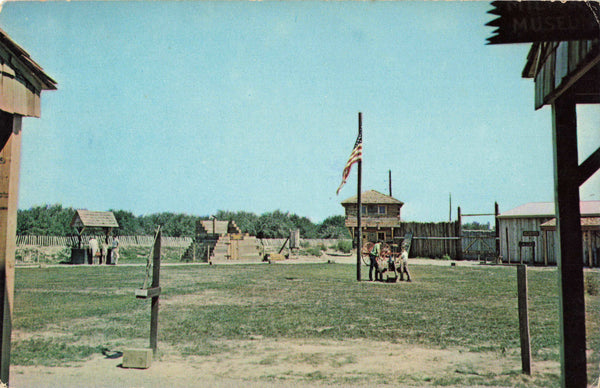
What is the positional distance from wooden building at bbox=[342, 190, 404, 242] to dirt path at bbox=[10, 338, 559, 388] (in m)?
35.6

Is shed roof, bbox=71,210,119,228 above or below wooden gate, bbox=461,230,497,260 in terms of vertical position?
above

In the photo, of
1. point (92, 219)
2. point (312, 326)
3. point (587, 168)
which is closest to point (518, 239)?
point (312, 326)

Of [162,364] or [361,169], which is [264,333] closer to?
[162,364]

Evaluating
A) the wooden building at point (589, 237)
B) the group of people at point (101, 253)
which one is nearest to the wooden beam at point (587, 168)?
the wooden building at point (589, 237)

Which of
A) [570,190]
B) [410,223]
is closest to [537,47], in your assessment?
[570,190]

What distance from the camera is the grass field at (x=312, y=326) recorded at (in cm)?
659

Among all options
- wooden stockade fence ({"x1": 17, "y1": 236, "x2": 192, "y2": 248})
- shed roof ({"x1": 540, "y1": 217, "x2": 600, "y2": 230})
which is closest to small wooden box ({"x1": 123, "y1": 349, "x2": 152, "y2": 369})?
shed roof ({"x1": 540, "y1": 217, "x2": 600, "y2": 230})

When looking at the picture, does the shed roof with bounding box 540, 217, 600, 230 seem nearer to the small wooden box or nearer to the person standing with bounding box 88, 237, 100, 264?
the small wooden box

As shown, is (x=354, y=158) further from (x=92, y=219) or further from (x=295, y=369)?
(x=92, y=219)

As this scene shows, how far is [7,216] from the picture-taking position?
5312mm

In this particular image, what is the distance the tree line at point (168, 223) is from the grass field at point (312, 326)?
43119mm

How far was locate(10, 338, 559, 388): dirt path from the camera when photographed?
593 centimetres

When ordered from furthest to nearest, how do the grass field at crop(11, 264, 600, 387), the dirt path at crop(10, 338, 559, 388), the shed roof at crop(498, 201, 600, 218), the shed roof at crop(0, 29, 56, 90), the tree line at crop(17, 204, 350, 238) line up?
the tree line at crop(17, 204, 350, 238) → the shed roof at crop(498, 201, 600, 218) → the grass field at crop(11, 264, 600, 387) → the dirt path at crop(10, 338, 559, 388) → the shed roof at crop(0, 29, 56, 90)

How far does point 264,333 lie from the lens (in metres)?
9.02
